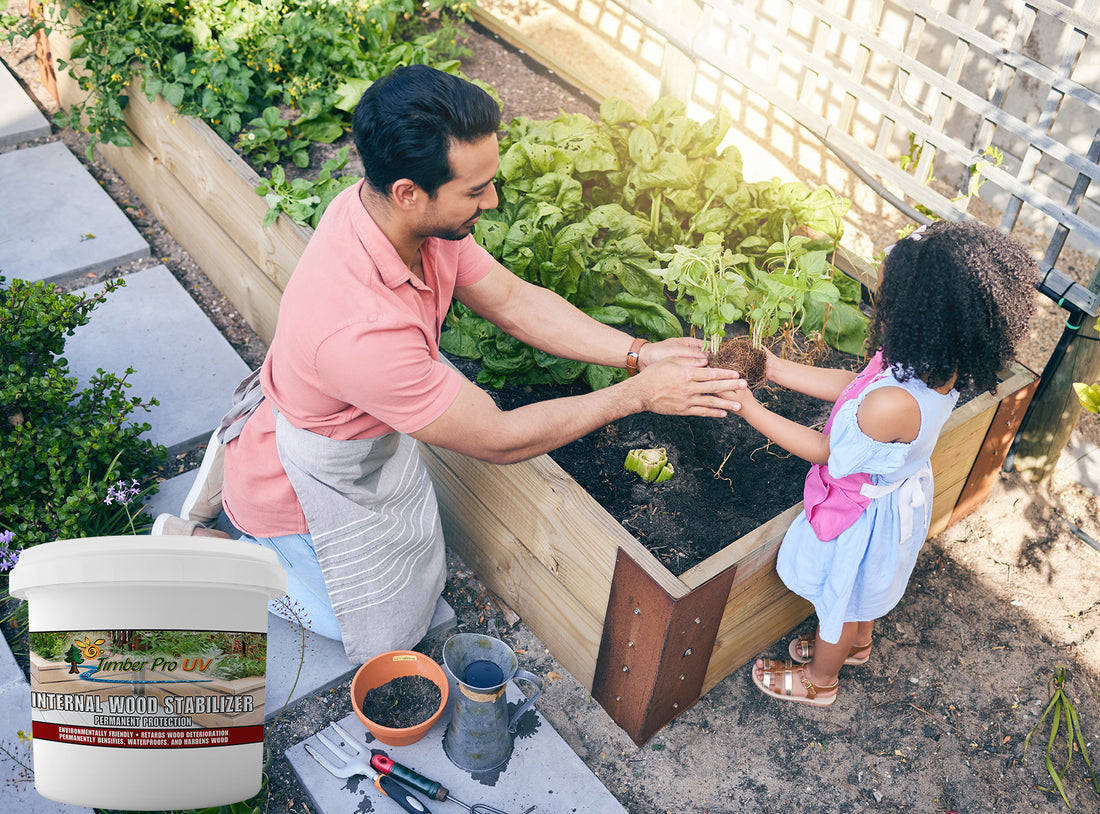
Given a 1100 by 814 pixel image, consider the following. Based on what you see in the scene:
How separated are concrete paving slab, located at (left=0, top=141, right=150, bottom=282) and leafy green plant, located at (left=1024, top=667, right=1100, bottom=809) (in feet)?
11.4

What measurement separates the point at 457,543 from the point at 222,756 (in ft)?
4.68

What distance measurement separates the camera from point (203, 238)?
355 cm

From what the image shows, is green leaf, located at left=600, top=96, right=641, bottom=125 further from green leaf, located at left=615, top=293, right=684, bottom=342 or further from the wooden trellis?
green leaf, located at left=615, top=293, right=684, bottom=342

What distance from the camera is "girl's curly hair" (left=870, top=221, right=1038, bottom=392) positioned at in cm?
184

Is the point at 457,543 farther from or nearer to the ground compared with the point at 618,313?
nearer to the ground

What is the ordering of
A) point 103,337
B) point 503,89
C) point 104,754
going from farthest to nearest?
point 503,89 < point 103,337 < point 104,754

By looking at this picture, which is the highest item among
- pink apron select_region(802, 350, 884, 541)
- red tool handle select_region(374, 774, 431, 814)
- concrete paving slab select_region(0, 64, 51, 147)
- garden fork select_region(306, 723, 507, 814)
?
pink apron select_region(802, 350, 884, 541)

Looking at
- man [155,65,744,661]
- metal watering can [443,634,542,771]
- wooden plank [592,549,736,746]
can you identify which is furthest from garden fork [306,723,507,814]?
wooden plank [592,549,736,746]

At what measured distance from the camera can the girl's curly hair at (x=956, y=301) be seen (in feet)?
6.03

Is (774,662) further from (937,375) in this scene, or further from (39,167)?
(39,167)

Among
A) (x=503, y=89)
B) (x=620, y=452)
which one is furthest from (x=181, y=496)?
(x=503, y=89)

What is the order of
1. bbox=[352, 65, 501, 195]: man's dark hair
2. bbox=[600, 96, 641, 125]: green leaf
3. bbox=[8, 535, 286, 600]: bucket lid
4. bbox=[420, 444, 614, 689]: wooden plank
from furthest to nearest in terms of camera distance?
bbox=[600, 96, 641, 125]: green leaf < bbox=[420, 444, 614, 689]: wooden plank < bbox=[352, 65, 501, 195]: man's dark hair < bbox=[8, 535, 286, 600]: bucket lid

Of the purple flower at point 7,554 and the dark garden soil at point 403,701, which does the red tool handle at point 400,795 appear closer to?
the dark garden soil at point 403,701

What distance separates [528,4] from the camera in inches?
208
